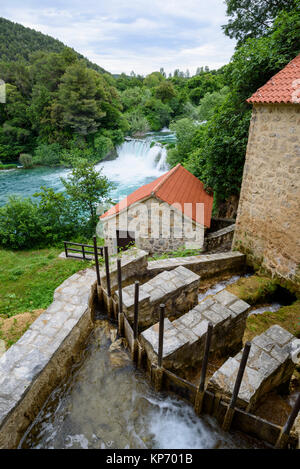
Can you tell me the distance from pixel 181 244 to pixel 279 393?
674 cm

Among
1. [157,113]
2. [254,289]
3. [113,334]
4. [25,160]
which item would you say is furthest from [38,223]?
[157,113]

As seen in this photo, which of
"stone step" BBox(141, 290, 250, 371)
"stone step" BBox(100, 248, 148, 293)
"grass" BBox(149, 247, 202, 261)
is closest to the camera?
"stone step" BBox(141, 290, 250, 371)

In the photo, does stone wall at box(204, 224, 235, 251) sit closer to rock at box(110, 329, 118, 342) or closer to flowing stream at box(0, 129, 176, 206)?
rock at box(110, 329, 118, 342)

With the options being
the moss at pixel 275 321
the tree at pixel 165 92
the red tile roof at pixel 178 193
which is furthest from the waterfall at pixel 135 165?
the tree at pixel 165 92

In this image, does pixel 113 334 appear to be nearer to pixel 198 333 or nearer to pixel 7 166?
pixel 198 333

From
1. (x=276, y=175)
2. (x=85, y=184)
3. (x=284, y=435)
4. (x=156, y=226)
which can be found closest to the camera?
(x=284, y=435)

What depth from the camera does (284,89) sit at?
5281 mm

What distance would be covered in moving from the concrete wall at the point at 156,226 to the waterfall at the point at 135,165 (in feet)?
32.6

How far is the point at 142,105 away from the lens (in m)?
40.8

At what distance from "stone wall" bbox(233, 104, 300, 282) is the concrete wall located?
9.71 feet

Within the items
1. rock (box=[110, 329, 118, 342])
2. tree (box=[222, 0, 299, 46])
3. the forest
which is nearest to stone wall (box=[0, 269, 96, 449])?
rock (box=[110, 329, 118, 342])

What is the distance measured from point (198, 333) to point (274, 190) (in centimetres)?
392

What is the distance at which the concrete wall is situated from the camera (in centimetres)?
955

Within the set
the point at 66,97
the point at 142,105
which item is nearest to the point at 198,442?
the point at 66,97
